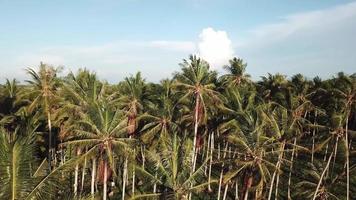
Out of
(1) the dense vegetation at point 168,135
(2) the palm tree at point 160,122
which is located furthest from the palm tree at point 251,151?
(2) the palm tree at point 160,122

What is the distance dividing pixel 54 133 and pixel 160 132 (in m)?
16.0

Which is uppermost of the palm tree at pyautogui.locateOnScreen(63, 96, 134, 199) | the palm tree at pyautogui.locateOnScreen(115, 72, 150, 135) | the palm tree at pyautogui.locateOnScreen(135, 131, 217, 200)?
the palm tree at pyautogui.locateOnScreen(115, 72, 150, 135)

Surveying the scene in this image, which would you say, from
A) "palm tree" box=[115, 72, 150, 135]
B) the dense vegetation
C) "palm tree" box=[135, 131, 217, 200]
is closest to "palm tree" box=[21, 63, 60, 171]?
the dense vegetation

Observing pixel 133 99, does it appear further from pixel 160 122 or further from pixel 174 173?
pixel 174 173

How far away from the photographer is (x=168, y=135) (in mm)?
45344

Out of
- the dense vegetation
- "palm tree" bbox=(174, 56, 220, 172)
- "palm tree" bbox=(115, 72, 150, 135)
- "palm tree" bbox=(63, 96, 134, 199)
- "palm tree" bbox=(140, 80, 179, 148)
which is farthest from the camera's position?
"palm tree" bbox=(115, 72, 150, 135)

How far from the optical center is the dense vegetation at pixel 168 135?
2006cm

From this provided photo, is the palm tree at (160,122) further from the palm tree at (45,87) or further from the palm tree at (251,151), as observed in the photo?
the palm tree at (251,151)

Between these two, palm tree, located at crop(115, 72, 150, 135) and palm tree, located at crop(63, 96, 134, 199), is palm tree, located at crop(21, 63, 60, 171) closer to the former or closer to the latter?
palm tree, located at crop(115, 72, 150, 135)

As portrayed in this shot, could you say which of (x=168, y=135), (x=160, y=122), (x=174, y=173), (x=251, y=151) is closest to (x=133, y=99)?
(x=160, y=122)

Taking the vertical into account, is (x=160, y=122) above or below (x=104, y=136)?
above

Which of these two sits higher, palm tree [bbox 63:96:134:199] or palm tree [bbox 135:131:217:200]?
palm tree [bbox 63:96:134:199]

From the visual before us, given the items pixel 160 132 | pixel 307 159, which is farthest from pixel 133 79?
pixel 307 159

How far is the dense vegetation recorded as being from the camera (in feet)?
65.8
